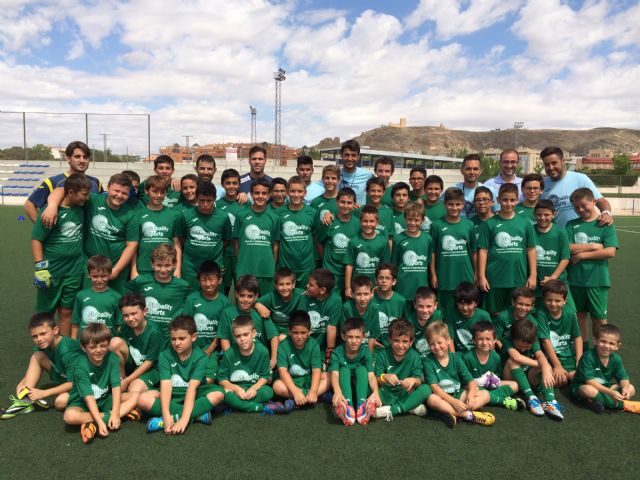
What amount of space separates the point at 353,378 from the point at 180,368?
50.3 inches

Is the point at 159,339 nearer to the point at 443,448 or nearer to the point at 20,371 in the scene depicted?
the point at 20,371

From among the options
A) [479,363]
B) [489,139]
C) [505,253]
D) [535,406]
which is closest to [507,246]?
[505,253]

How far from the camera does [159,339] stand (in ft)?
11.8

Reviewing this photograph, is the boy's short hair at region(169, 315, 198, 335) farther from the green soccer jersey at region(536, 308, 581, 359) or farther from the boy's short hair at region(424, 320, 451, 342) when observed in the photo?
the green soccer jersey at region(536, 308, 581, 359)

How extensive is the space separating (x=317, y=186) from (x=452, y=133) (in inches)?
→ 7511

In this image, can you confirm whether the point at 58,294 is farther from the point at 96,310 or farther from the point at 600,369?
the point at 600,369

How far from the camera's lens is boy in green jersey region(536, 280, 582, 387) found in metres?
3.80

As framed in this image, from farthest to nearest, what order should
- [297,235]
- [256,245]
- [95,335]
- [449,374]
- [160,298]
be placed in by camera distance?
[297,235]
[256,245]
[160,298]
[449,374]
[95,335]

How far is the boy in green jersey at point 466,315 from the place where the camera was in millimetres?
3805

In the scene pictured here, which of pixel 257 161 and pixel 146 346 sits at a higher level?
pixel 257 161

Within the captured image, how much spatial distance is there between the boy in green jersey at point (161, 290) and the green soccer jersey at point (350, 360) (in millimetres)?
1322

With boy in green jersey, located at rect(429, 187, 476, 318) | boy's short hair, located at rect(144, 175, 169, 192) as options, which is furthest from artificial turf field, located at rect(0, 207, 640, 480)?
boy's short hair, located at rect(144, 175, 169, 192)

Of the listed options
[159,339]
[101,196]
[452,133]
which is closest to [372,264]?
[159,339]

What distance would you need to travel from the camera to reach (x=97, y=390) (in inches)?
124
